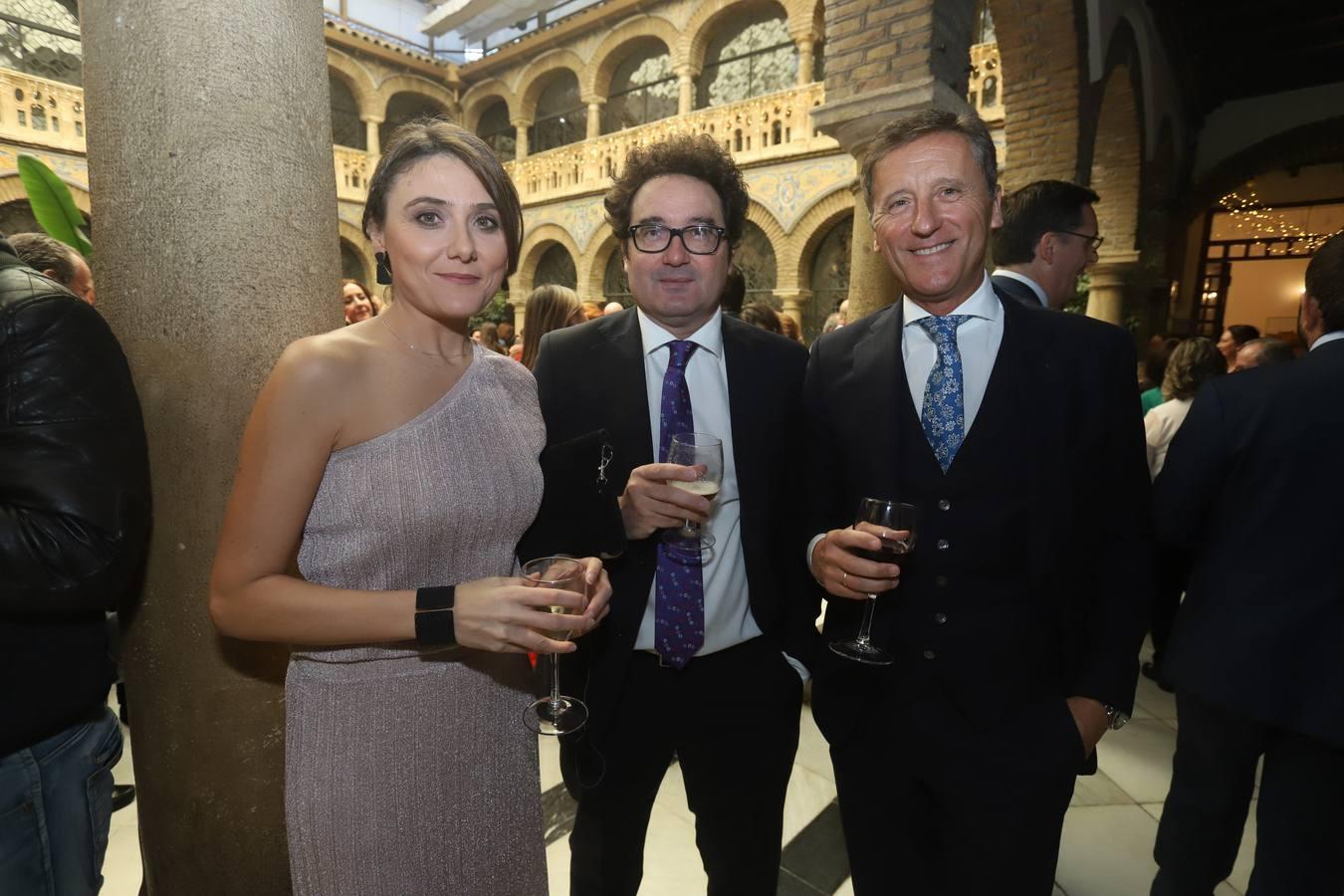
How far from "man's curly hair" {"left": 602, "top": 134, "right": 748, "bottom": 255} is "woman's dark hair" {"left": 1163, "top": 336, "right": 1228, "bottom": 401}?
11.2ft

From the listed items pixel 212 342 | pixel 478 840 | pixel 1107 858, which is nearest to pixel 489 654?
pixel 478 840

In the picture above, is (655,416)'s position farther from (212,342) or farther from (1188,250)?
(1188,250)

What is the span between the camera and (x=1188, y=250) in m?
14.2

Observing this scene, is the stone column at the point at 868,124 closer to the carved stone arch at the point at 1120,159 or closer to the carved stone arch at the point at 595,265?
the carved stone arch at the point at 1120,159

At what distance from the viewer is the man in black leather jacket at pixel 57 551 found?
1127 millimetres

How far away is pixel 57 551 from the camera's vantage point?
1.14m

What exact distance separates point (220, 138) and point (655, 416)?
116cm

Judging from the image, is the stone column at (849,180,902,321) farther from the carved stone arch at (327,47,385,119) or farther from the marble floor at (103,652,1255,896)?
the carved stone arch at (327,47,385,119)

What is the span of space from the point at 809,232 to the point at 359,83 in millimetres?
12482

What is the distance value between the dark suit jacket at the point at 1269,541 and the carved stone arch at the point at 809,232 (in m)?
11.3

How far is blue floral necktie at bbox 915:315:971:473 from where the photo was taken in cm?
163

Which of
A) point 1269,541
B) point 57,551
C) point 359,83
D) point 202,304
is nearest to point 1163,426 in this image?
point 1269,541

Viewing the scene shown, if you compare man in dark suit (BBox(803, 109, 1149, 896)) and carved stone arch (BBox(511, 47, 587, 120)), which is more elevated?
carved stone arch (BBox(511, 47, 587, 120))

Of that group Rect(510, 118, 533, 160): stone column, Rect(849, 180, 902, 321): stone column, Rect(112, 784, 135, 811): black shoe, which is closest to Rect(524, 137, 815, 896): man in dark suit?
Rect(112, 784, 135, 811): black shoe
